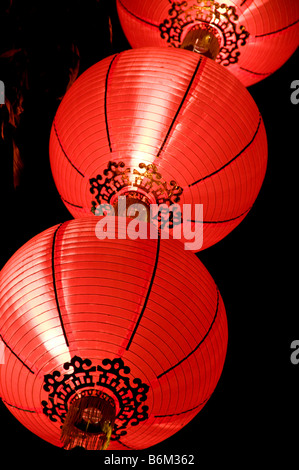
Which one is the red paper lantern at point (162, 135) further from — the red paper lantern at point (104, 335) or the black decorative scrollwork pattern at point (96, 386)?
the black decorative scrollwork pattern at point (96, 386)

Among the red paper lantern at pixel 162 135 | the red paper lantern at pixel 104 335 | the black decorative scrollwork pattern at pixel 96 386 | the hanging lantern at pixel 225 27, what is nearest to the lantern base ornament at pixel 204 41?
the hanging lantern at pixel 225 27

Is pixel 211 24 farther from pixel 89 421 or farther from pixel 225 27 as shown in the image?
pixel 89 421

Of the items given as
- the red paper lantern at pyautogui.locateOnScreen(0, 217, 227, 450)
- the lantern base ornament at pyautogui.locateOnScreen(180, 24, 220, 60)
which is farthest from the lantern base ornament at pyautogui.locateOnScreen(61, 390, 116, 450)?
the lantern base ornament at pyautogui.locateOnScreen(180, 24, 220, 60)

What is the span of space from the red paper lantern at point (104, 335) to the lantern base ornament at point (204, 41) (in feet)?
3.76

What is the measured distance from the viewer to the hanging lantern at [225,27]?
323cm

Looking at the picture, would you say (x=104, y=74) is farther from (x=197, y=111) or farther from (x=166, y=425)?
(x=166, y=425)

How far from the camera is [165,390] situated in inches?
94.2

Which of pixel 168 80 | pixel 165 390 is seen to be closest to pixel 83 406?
pixel 165 390

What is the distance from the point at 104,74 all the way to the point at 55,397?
1.28m

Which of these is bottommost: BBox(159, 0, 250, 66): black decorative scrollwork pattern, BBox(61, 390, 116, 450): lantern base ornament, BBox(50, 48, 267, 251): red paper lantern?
BBox(61, 390, 116, 450): lantern base ornament

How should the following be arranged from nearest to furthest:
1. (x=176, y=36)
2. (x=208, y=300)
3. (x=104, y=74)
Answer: (x=208, y=300) < (x=104, y=74) < (x=176, y=36)

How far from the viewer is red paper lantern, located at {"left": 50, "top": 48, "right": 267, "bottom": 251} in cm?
263

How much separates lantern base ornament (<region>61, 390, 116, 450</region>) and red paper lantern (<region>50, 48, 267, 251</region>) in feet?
2.63

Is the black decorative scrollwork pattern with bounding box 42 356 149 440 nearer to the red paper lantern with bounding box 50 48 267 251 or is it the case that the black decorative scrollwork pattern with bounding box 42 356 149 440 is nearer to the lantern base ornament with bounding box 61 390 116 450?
the lantern base ornament with bounding box 61 390 116 450
